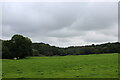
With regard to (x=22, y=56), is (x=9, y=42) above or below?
above

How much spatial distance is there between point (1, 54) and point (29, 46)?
12.0 metres

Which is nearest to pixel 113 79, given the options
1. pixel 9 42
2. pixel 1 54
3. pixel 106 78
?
pixel 106 78

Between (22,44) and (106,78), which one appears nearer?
(106,78)

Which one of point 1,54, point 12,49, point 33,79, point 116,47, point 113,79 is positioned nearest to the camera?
point 113,79

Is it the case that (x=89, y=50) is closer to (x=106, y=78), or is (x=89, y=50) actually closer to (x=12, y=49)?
(x=12, y=49)

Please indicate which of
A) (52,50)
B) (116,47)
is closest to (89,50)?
(116,47)

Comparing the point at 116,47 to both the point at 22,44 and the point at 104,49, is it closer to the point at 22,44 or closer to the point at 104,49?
the point at 104,49

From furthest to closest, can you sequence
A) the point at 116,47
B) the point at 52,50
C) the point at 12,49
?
the point at 52,50
the point at 116,47
the point at 12,49

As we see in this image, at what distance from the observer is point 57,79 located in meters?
15.7

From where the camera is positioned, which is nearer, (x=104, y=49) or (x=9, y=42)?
(x=9, y=42)

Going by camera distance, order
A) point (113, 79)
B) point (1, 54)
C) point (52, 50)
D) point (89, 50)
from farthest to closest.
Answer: point (52, 50) → point (89, 50) → point (1, 54) → point (113, 79)

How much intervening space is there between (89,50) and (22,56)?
2548 inches

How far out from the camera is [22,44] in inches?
2749

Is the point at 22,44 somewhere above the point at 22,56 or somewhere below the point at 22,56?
above
